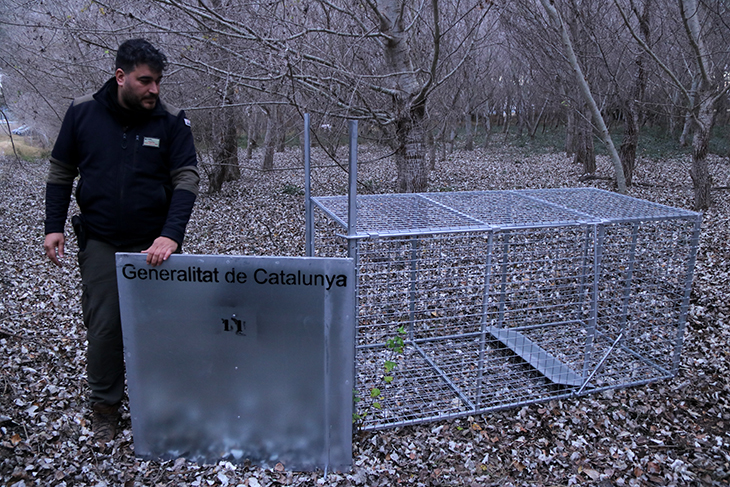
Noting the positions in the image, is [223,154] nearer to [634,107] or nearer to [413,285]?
[413,285]

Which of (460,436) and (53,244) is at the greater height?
(53,244)

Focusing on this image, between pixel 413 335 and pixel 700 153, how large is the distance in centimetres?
658

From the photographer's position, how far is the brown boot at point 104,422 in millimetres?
3025

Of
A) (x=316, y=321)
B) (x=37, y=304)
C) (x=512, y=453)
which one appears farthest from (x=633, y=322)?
(x=37, y=304)

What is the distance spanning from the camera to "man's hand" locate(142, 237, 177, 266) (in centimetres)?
261

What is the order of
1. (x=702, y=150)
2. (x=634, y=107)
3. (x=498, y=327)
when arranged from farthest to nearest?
1. (x=634, y=107)
2. (x=702, y=150)
3. (x=498, y=327)

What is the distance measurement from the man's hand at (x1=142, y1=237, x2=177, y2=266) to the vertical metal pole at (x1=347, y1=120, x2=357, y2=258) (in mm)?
930

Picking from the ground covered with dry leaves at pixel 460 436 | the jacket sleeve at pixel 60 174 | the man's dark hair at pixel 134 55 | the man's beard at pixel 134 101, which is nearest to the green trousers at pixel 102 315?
the jacket sleeve at pixel 60 174

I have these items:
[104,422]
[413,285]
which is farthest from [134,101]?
[413,285]

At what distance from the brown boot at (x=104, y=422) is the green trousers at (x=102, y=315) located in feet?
0.19

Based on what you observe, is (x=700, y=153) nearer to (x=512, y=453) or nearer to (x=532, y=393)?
(x=532, y=393)

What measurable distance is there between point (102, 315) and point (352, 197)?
1.53 meters

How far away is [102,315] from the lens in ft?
9.52

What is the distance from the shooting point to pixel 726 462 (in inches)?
119
